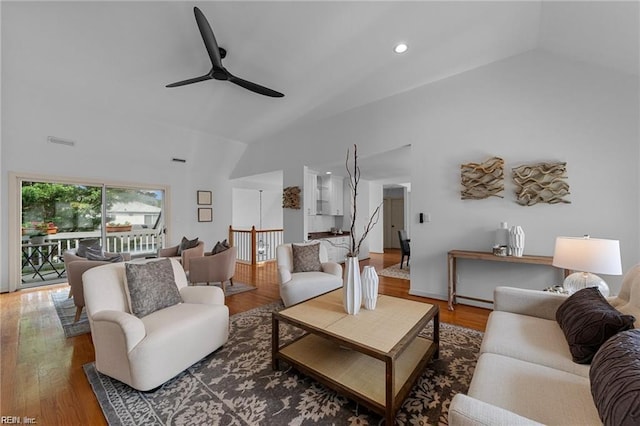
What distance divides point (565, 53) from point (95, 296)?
5.05 meters

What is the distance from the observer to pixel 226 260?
402 cm

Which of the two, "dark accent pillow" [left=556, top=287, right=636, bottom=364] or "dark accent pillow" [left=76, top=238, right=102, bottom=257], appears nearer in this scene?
"dark accent pillow" [left=556, top=287, right=636, bottom=364]

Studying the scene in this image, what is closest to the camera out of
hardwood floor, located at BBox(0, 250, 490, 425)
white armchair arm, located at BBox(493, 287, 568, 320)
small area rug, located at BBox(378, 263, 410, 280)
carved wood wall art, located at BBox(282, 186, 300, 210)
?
hardwood floor, located at BBox(0, 250, 490, 425)

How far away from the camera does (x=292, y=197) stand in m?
5.22

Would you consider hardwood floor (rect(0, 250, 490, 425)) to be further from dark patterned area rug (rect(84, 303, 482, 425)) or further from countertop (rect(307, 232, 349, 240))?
countertop (rect(307, 232, 349, 240))

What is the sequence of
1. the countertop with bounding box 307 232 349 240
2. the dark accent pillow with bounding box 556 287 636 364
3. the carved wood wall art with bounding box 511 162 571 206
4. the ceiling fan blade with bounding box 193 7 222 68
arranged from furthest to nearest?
the countertop with bounding box 307 232 349 240, the carved wood wall art with bounding box 511 162 571 206, the ceiling fan blade with bounding box 193 7 222 68, the dark accent pillow with bounding box 556 287 636 364

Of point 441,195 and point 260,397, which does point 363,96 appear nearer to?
point 441,195

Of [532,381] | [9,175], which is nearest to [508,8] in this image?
[532,381]

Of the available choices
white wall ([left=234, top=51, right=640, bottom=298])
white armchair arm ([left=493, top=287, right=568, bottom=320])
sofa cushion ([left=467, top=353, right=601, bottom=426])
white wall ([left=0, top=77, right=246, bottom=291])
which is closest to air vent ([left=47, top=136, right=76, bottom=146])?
white wall ([left=0, top=77, right=246, bottom=291])

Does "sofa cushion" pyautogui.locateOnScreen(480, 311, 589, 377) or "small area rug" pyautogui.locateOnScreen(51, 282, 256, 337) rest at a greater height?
"sofa cushion" pyautogui.locateOnScreen(480, 311, 589, 377)

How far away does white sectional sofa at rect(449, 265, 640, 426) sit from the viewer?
93 centimetres

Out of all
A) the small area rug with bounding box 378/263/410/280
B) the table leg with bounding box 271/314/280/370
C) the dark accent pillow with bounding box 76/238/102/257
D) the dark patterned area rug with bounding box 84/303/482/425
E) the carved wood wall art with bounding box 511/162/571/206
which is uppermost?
the carved wood wall art with bounding box 511/162/571/206

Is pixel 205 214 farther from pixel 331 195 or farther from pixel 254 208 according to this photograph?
pixel 331 195

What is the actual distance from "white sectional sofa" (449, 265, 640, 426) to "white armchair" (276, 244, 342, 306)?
5.92 feet
